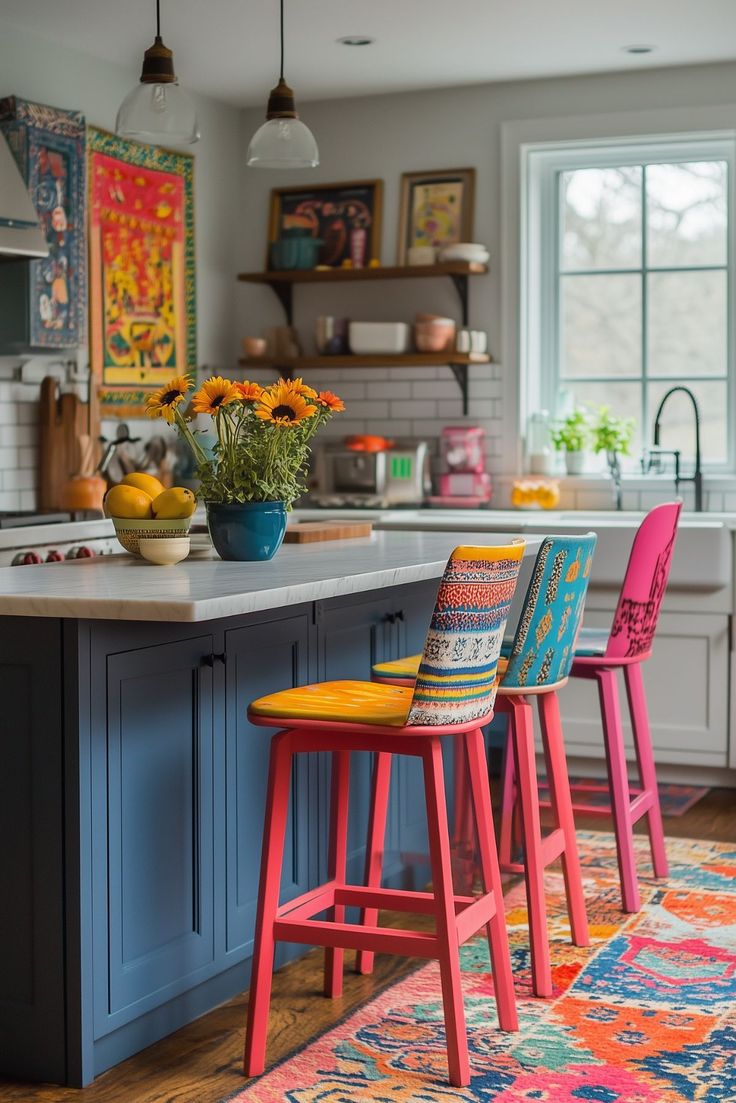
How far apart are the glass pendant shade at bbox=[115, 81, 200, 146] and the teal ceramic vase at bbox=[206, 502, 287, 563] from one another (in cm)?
105

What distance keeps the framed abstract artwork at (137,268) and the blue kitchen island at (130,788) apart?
2428 mm

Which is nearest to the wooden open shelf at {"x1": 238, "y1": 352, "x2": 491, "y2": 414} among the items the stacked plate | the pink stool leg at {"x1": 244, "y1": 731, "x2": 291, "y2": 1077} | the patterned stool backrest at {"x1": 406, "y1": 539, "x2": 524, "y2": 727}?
the stacked plate

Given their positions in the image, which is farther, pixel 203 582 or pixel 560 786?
pixel 560 786

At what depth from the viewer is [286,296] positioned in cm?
621

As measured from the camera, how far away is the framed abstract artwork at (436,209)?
19.2 feet

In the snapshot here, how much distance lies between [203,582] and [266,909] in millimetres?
621

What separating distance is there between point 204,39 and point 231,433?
8.28ft

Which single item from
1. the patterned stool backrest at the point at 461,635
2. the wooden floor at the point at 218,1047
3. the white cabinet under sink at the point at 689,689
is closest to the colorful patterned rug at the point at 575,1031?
the wooden floor at the point at 218,1047

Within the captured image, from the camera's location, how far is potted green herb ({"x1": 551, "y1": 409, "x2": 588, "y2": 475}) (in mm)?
5738

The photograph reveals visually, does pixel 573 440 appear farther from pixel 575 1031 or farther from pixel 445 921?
pixel 445 921

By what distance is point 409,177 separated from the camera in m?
5.95

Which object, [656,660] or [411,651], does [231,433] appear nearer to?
[411,651]

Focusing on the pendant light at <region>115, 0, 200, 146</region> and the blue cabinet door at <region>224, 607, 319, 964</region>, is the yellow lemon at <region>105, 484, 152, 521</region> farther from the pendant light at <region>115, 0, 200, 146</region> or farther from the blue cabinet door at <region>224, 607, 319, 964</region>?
the pendant light at <region>115, 0, 200, 146</region>

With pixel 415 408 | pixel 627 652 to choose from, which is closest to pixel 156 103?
pixel 627 652
